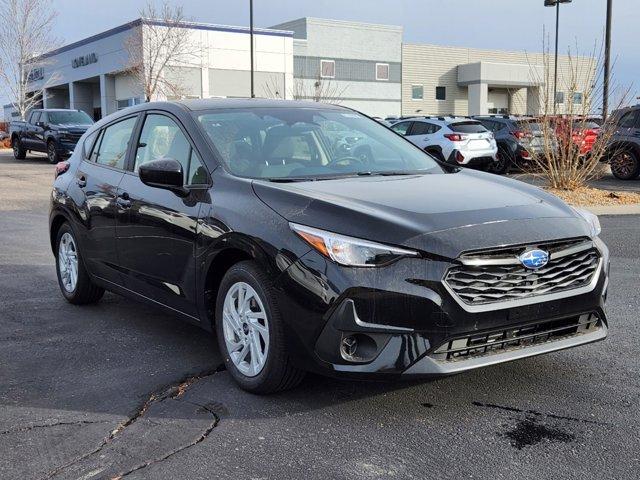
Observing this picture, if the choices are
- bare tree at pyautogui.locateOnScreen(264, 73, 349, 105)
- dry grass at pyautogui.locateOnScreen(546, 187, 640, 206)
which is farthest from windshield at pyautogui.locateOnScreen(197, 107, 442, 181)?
bare tree at pyautogui.locateOnScreen(264, 73, 349, 105)

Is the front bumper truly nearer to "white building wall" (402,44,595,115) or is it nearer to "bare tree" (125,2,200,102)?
"bare tree" (125,2,200,102)

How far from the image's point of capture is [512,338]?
3664 millimetres

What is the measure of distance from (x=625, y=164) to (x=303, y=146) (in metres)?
14.8

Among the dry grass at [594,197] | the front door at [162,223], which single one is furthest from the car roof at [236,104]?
the dry grass at [594,197]

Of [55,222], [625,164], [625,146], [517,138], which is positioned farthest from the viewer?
[517,138]

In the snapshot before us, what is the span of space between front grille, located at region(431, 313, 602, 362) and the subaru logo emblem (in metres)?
0.31

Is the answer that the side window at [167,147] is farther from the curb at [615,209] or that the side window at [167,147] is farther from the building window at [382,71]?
the building window at [382,71]

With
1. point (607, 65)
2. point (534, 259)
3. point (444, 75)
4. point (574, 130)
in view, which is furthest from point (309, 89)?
point (534, 259)

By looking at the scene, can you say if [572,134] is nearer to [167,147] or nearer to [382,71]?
[167,147]

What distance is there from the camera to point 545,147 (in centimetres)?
1431

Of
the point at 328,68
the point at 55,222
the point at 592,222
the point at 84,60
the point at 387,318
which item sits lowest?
the point at 387,318

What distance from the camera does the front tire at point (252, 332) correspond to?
377 cm

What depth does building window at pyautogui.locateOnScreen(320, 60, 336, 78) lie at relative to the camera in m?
50.6

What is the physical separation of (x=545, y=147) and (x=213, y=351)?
11.0m
